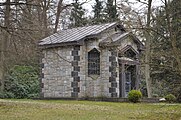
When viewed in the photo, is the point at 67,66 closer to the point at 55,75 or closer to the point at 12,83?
the point at 55,75

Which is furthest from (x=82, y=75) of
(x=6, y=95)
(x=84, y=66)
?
(x=6, y=95)

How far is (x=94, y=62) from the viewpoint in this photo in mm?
24516

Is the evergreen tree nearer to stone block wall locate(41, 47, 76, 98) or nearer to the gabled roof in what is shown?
stone block wall locate(41, 47, 76, 98)

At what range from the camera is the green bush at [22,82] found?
2965cm

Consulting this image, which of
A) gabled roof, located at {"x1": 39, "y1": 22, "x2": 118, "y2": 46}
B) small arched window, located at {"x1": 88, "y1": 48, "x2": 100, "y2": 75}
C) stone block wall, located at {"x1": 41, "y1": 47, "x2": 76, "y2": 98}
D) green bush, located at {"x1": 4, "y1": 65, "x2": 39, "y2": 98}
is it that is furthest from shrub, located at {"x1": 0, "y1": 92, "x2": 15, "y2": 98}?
small arched window, located at {"x1": 88, "y1": 48, "x2": 100, "y2": 75}

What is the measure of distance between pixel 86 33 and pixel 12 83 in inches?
350

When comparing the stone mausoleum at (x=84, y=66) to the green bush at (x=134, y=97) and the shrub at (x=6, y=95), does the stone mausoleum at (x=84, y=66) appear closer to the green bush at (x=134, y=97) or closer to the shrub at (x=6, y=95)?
the green bush at (x=134, y=97)

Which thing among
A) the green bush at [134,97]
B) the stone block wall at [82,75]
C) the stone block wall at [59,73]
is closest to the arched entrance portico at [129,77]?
the stone block wall at [82,75]

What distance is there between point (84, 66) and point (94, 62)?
79 cm

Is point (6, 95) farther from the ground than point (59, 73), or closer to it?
closer to it

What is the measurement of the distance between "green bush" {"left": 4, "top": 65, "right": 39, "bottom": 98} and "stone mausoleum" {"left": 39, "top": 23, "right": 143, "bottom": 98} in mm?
4985

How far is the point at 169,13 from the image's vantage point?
34.2 feet

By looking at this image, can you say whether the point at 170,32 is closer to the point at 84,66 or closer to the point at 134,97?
the point at 134,97

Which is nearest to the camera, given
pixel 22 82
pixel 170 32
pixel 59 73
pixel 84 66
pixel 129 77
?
pixel 170 32
